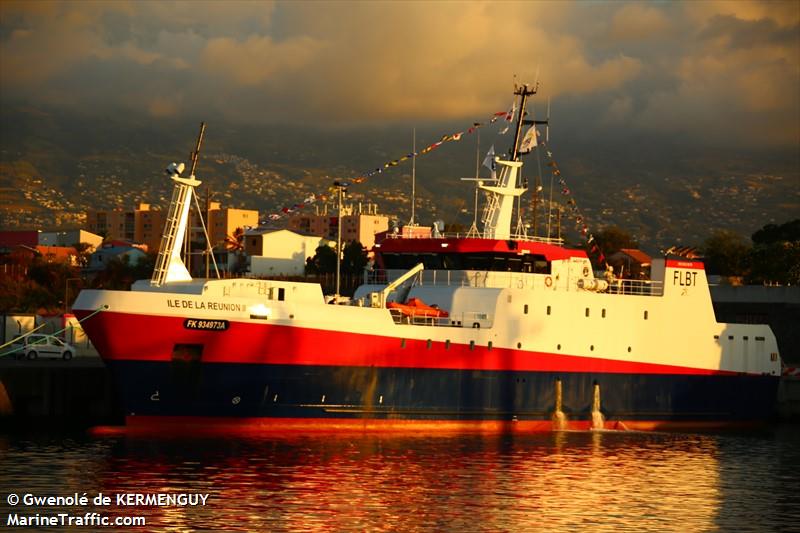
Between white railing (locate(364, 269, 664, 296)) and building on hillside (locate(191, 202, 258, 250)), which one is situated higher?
building on hillside (locate(191, 202, 258, 250))

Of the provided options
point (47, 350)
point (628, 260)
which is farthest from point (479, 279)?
point (628, 260)

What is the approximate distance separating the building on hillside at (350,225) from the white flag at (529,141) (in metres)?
99.5

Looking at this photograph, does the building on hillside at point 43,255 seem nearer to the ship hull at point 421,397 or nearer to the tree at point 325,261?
the tree at point 325,261

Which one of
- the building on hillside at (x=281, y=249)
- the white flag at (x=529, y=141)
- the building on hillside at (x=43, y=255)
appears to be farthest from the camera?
the building on hillside at (x=281, y=249)

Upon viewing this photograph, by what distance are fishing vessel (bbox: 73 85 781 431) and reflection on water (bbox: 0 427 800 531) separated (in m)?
1.49

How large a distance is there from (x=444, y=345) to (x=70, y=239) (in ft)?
404

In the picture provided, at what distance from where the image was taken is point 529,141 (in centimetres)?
4894

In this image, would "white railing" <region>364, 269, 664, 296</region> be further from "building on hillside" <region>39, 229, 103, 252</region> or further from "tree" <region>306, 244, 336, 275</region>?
"building on hillside" <region>39, 229, 103, 252</region>

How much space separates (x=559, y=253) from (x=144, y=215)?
155m

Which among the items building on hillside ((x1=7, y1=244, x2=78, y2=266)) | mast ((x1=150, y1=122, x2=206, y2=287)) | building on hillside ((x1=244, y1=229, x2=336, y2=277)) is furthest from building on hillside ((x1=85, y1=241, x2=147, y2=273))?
mast ((x1=150, y1=122, x2=206, y2=287))

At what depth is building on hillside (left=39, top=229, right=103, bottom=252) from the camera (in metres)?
154

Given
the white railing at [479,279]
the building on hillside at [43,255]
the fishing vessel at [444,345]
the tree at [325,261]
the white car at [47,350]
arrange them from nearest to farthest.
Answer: the fishing vessel at [444,345] → the white railing at [479,279] → the white car at [47,350] → the tree at [325,261] → the building on hillside at [43,255]

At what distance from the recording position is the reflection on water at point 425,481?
27422 millimetres

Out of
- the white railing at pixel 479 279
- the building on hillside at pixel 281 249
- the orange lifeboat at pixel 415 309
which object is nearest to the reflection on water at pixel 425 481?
the orange lifeboat at pixel 415 309
